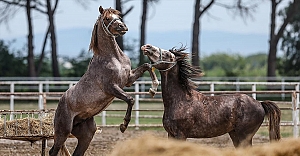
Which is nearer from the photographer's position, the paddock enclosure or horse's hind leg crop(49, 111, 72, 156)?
horse's hind leg crop(49, 111, 72, 156)

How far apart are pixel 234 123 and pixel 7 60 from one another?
21.9 m

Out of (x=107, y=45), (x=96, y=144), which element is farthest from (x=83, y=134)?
(x=96, y=144)

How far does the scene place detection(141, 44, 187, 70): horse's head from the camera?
260 inches

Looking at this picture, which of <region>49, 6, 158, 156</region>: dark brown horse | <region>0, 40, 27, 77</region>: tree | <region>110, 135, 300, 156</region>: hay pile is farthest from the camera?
<region>0, 40, 27, 77</region>: tree

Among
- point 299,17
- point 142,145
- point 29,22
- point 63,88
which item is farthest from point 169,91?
point 299,17

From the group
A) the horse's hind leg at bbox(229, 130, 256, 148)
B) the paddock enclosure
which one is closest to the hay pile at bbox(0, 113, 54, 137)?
the paddock enclosure

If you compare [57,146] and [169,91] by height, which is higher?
[169,91]

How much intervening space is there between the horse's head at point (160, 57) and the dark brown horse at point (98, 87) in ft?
0.45

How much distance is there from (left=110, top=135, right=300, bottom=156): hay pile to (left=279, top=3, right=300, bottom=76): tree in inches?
1038

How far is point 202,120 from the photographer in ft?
21.9

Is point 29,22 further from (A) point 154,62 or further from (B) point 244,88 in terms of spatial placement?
(A) point 154,62

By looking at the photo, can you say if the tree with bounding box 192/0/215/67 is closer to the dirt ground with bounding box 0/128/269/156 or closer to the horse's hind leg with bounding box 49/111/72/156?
the dirt ground with bounding box 0/128/269/156

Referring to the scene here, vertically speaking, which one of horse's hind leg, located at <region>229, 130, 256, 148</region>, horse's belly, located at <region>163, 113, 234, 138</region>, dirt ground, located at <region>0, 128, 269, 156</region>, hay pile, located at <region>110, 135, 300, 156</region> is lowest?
dirt ground, located at <region>0, 128, 269, 156</region>

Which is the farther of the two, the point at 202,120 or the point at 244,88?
the point at 244,88
